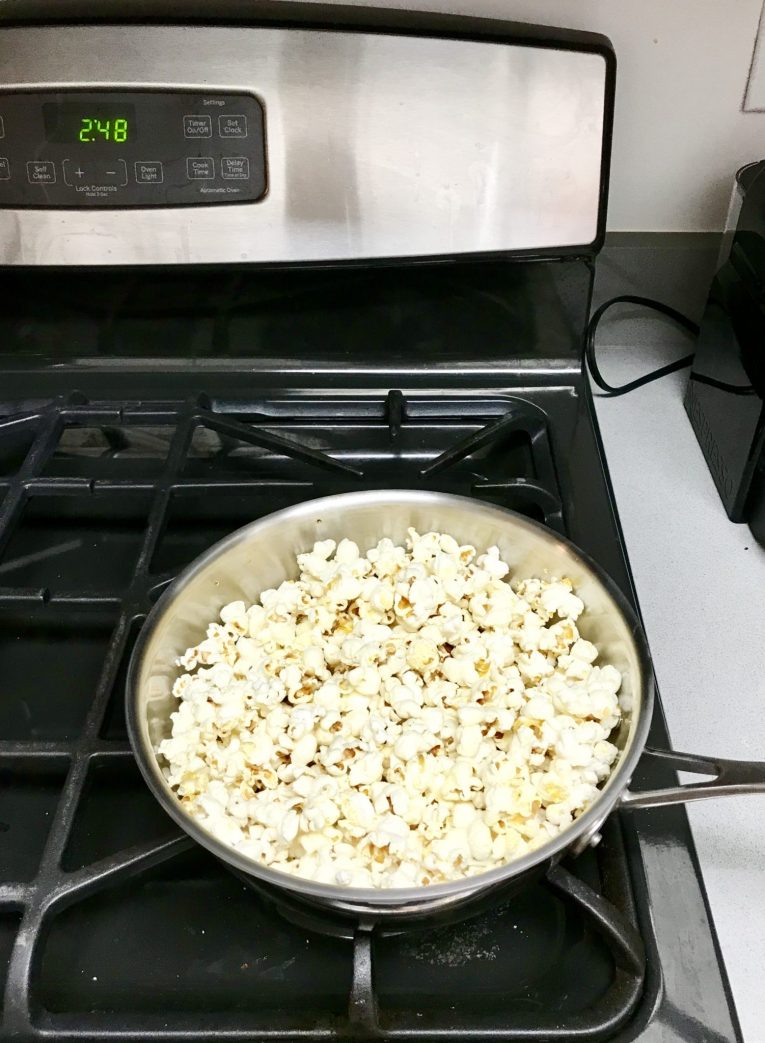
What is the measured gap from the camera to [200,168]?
2.40 ft

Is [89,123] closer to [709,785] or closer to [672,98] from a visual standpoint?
[672,98]

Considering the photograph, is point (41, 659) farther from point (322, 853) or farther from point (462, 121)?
point (462, 121)

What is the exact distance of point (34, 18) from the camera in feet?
2.23

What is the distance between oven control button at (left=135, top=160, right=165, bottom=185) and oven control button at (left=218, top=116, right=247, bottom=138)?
61mm

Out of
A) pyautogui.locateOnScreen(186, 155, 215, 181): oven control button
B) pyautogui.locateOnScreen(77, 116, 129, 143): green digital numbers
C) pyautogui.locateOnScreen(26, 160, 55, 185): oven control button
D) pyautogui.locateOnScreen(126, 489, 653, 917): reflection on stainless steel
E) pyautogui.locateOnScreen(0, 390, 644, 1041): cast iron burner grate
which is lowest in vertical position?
pyautogui.locateOnScreen(0, 390, 644, 1041): cast iron burner grate

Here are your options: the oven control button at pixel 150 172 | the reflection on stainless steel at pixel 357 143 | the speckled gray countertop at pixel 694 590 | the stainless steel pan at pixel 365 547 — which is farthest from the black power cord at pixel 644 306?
the oven control button at pixel 150 172

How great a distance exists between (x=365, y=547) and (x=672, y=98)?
0.53m

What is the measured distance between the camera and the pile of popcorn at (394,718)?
50 cm

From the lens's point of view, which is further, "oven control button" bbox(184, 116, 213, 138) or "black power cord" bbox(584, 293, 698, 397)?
"black power cord" bbox(584, 293, 698, 397)

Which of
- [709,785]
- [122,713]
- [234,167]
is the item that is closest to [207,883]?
[122,713]

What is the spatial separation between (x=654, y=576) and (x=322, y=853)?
1.20 ft

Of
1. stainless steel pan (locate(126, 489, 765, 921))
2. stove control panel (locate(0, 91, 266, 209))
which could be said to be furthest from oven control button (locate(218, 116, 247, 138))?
stainless steel pan (locate(126, 489, 765, 921))

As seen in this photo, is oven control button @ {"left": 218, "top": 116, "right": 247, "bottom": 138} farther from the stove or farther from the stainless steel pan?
the stainless steel pan

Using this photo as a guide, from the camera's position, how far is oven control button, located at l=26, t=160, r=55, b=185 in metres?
0.73
